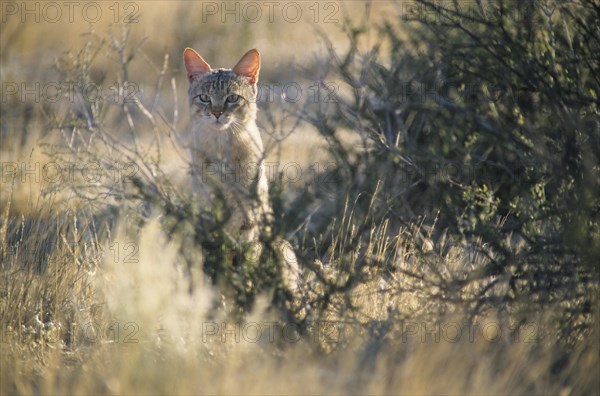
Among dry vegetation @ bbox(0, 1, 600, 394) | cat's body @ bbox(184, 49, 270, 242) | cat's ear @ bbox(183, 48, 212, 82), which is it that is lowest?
dry vegetation @ bbox(0, 1, 600, 394)

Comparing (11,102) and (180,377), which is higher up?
(11,102)

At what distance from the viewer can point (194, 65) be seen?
20.8ft

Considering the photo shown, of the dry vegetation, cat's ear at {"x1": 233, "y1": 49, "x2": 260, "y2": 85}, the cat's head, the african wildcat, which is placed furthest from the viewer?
cat's ear at {"x1": 233, "y1": 49, "x2": 260, "y2": 85}

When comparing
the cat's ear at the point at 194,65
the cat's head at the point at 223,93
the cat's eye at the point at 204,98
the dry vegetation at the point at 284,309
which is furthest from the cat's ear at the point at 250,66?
the dry vegetation at the point at 284,309

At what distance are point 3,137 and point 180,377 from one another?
6164mm

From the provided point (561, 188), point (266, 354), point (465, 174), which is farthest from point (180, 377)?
point (465, 174)

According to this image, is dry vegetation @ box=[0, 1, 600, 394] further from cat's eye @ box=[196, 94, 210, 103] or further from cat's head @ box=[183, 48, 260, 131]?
cat's eye @ box=[196, 94, 210, 103]

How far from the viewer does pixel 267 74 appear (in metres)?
12.5

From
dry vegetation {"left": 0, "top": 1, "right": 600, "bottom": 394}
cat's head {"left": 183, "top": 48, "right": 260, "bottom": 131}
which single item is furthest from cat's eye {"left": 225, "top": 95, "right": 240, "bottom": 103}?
dry vegetation {"left": 0, "top": 1, "right": 600, "bottom": 394}

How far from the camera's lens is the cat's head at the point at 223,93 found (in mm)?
5992

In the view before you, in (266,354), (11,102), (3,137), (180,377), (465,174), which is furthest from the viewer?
(11,102)

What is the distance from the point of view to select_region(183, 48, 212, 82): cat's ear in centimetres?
624

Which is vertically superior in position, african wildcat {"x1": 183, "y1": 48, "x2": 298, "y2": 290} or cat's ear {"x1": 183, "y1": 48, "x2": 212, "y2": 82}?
cat's ear {"x1": 183, "y1": 48, "x2": 212, "y2": 82}

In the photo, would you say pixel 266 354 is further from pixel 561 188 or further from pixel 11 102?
pixel 11 102
